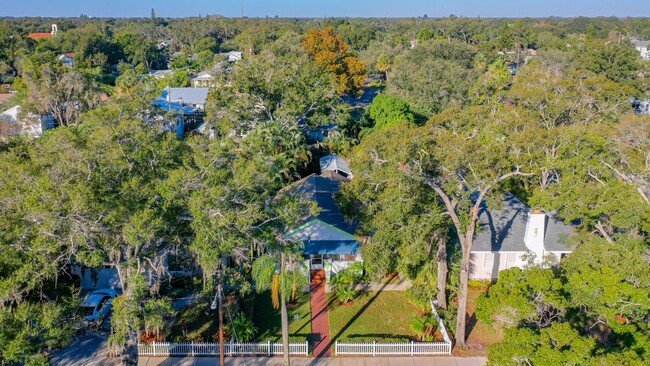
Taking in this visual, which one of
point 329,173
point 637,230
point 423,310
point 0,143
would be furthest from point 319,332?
point 0,143

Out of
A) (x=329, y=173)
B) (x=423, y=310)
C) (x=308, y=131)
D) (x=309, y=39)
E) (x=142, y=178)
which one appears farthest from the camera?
(x=309, y=39)

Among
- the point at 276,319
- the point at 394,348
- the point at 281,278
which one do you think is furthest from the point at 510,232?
the point at 281,278

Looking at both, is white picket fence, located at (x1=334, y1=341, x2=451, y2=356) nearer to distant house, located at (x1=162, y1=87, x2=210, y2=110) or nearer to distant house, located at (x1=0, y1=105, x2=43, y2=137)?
distant house, located at (x1=0, y1=105, x2=43, y2=137)

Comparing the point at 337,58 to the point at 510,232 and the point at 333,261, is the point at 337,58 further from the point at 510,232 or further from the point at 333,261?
the point at 510,232

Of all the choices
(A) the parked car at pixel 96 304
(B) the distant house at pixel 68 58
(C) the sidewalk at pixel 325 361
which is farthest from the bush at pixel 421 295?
(B) the distant house at pixel 68 58

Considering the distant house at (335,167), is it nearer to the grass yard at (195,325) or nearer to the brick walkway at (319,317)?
the brick walkway at (319,317)

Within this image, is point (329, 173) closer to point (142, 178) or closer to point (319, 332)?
point (319, 332)
